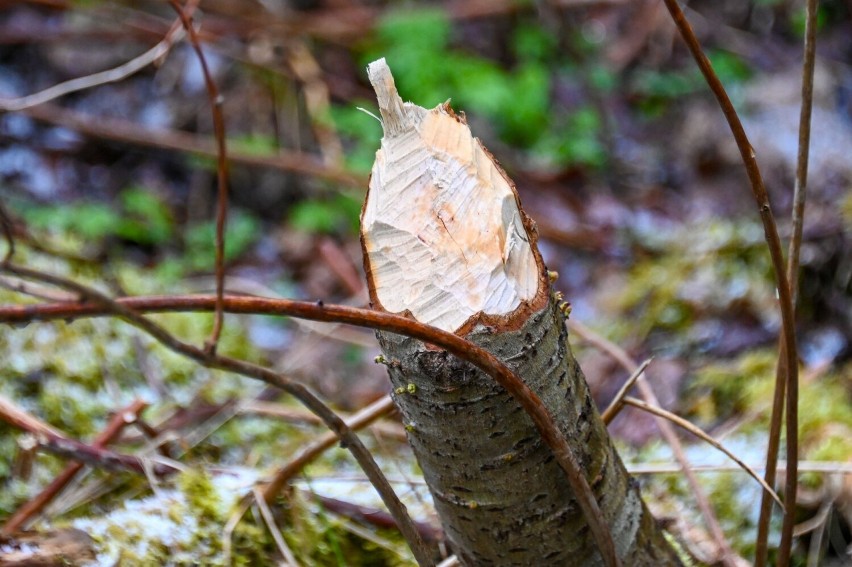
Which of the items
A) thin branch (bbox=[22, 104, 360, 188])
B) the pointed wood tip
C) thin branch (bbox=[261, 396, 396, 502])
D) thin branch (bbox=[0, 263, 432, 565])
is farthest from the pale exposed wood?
thin branch (bbox=[22, 104, 360, 188])

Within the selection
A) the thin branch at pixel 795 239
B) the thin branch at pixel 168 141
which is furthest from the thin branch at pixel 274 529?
the thin branch at pixel 168 141

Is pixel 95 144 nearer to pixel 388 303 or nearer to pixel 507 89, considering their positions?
pixel 507 89

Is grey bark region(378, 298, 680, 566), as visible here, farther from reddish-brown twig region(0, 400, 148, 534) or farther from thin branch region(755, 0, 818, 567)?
reddish-brown twig region(0, 400, 148, 534)

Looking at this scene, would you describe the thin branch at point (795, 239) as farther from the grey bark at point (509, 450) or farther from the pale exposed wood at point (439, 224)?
the pale exposed wood at point (439, 224)

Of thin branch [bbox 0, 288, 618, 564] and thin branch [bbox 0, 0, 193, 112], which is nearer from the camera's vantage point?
thin branch [bbox 0, 288, 618, 564]

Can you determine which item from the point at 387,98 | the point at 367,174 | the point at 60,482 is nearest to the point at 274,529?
the point at 60,482

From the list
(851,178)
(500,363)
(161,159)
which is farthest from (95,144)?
(500,363)

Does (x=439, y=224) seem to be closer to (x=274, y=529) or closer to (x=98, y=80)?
(x=274, y=529)
